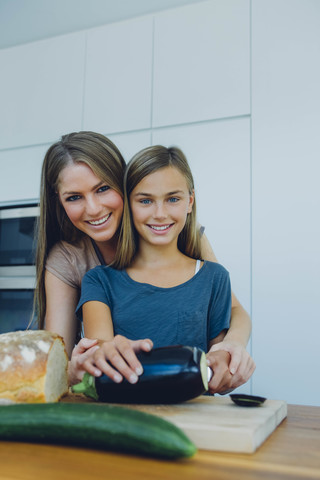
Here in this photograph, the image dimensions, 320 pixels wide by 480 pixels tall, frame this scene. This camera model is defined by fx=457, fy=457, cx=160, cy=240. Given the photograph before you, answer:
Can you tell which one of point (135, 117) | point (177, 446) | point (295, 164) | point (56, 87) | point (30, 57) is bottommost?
point (177, 446)

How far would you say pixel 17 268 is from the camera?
2311 millimetres

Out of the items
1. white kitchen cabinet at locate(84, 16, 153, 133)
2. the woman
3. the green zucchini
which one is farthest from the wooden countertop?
white kitchen cabinet at locate(84, 16, 153, 133)

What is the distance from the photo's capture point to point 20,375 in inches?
26.8

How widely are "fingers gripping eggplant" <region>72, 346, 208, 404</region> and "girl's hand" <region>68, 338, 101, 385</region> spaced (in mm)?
105

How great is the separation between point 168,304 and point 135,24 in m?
1.76

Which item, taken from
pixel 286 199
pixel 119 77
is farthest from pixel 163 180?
pixel 119 77

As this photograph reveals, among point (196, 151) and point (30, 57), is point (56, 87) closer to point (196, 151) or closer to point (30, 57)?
point (30, 57)

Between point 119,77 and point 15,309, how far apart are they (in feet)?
4.25

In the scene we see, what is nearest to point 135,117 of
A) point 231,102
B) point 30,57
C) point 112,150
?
point 231,102

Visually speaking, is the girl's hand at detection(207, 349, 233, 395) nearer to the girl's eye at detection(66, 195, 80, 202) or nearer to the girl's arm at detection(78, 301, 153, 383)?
the girl's arm at detection(78, 301, 153, 383)

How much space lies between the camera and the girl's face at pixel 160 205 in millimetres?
1109

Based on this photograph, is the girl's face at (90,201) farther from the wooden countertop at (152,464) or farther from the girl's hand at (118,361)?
the wooden countertop at (152,464)

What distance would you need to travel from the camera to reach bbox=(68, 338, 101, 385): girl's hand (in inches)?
32.0

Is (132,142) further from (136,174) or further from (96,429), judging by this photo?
(96,429)
